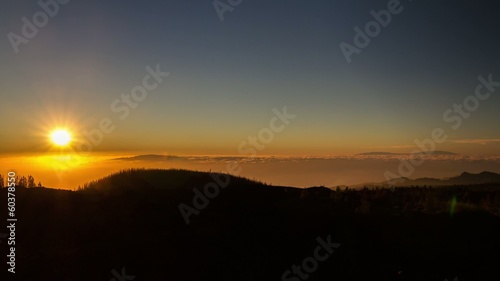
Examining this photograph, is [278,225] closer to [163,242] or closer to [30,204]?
[163,242]

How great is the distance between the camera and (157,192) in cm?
2292

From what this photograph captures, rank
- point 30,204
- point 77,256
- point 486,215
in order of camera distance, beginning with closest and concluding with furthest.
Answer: point 77,256 → point 30,204 → point 486,215

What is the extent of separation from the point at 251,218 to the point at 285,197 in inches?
186

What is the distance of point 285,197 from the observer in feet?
79.2

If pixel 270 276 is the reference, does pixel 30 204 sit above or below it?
above

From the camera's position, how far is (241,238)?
58.2 feet

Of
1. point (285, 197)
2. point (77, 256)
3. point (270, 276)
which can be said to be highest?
A: point (285, 197)

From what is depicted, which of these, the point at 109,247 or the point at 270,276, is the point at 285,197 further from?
the point at 109,247

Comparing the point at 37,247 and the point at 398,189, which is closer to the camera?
the point at 37,247

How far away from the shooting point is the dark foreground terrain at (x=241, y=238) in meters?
15.1

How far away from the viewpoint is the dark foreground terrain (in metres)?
15.1

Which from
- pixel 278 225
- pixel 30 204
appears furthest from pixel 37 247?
pixel 278 225

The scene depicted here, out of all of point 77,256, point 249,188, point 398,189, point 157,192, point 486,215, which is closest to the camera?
point 77,256

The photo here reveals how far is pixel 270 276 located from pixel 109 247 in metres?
5.72
